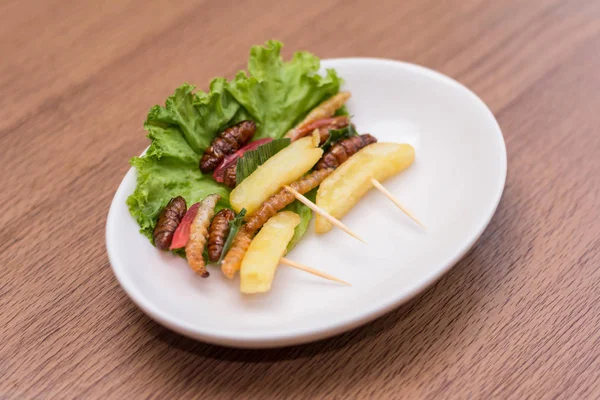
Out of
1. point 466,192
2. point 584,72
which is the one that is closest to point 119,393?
point 466,192

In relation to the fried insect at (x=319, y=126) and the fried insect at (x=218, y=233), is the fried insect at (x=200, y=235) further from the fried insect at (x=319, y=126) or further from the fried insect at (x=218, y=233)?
the fried insect at (x=319, y=126)

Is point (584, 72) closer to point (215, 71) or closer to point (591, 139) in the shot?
point (591, 139)

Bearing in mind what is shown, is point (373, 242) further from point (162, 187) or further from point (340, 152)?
point (162, 187)

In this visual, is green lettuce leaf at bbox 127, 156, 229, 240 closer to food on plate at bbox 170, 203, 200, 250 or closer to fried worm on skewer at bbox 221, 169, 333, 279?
food on plate at bbox 170, 203, 200, 250

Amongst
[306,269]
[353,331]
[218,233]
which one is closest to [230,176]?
[218,233]

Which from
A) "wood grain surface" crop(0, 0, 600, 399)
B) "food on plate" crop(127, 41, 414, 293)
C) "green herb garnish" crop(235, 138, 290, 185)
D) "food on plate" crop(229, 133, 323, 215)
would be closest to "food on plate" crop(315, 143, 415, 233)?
"food on plate" crop(127, 41, 414, 293)

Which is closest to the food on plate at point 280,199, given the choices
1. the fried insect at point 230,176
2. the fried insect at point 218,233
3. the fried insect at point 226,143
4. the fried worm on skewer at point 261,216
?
the fried worm on skewer at point 261,216
